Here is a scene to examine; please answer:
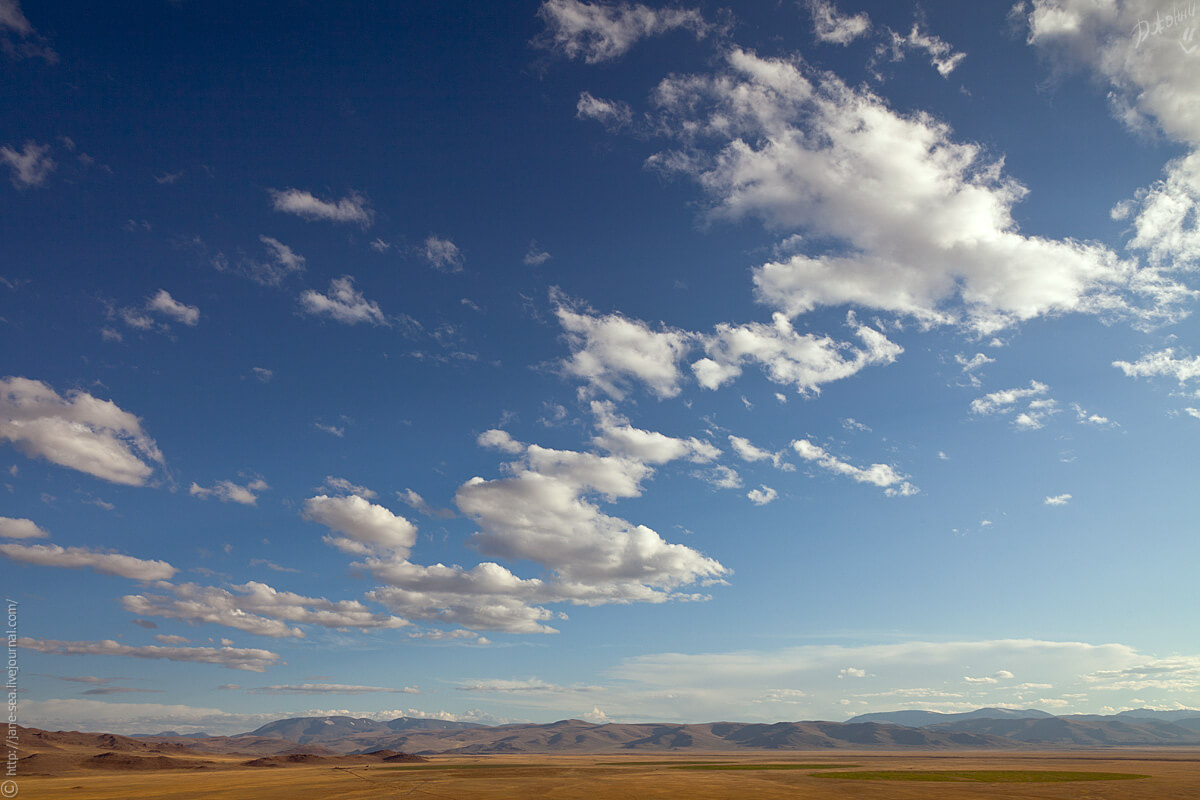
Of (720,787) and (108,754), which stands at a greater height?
(720,787)

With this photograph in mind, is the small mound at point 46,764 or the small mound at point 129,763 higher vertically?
the small mound at point 46,764

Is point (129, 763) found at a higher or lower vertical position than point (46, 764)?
lower

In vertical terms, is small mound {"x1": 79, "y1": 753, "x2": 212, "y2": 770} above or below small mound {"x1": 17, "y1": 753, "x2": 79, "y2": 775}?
below

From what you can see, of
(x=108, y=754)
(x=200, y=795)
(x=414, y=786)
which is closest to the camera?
(x=200, y=795)

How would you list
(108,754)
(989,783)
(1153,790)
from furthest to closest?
(108,754), (989,783), (1153,790)

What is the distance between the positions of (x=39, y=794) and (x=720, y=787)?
104 m

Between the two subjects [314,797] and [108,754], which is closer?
[314,797]

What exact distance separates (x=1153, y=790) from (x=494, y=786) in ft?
308

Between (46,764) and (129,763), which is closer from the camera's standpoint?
(46,764)

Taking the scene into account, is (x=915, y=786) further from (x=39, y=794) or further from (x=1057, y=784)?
(x=39, y=794)

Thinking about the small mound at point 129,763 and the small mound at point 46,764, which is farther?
the small mound at point 129,763

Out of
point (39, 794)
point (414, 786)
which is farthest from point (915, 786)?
point (39, 794)

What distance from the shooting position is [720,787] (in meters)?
97.3

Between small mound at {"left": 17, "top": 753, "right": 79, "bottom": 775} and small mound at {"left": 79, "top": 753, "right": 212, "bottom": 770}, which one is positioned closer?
small mound at {"left": 17, "top": 753, "right": 79, "bottom": 775}
